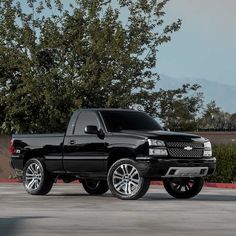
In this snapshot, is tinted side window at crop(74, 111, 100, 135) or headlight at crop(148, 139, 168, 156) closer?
headlight at crop(148, 139, 168, 156)

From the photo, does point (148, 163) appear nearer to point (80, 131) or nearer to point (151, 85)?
point (80, 131)

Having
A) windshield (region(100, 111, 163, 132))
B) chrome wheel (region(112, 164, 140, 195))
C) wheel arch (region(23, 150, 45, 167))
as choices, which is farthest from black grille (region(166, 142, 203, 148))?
wheel arch (region(23, 150, 45, 167))

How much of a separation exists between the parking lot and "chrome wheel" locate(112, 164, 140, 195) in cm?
30

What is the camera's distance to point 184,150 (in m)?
18.9

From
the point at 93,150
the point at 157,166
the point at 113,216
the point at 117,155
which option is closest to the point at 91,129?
the point at 93,150

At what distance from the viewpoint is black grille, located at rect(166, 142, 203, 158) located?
61.3 ft

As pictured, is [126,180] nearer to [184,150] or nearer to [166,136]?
[166,136]

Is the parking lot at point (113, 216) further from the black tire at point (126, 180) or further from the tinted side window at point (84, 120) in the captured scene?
the tinted side window at point (84, 120)

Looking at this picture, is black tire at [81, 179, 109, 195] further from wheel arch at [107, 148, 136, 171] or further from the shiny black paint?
wheel arch at [107, 148, 136, 171]

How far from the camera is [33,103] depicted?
1222 inches

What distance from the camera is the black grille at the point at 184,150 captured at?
61.3 feet

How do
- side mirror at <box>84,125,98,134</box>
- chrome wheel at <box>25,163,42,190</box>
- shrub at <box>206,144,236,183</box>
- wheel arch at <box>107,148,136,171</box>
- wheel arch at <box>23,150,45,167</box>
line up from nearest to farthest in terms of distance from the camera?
1. wheel arch at <box>107,148,136,171</box>
2. side mirror at <box>84,125,98,134</box>
3. chrome wheel at <box>25,163,42,190</box>
4. wheel arch at <box>23,150,45,167</box>
5. shrub at <box>206,144,236,183</box>

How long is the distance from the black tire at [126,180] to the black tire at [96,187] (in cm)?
297

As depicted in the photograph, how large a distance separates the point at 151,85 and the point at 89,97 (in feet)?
8.15
